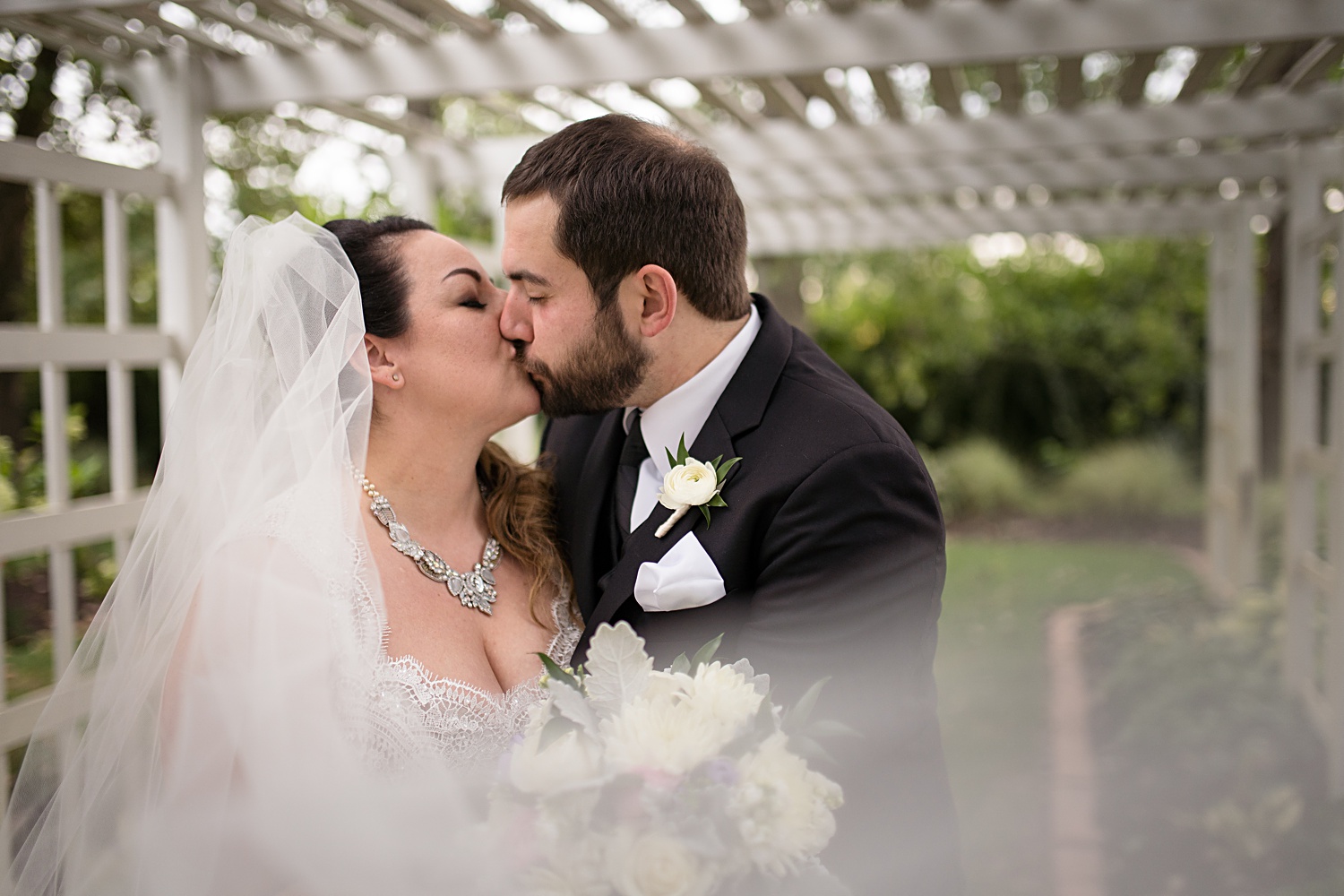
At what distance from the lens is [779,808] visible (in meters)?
1.59

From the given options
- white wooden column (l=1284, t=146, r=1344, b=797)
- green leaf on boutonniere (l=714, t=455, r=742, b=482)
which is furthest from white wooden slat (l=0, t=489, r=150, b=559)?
white wooden column (l=1284, t=146, r=1344, b=797)

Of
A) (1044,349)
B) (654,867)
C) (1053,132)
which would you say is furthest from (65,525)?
(1044,349)

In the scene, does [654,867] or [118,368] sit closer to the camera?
[654,867]

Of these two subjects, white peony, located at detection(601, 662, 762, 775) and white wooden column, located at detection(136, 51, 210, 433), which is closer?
white peony, located at detection(601, 662, 762, 775)

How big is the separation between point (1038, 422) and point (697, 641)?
1233cm

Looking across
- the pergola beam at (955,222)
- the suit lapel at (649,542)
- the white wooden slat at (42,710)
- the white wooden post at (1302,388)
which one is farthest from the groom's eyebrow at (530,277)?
the pergola beam at (955,222)

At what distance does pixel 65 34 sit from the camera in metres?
3.36

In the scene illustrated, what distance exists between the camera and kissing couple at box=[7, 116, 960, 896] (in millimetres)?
1976

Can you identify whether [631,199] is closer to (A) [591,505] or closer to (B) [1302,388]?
(A) [591,505]

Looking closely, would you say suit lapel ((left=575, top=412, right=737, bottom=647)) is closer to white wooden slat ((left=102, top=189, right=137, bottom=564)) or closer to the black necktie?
the black necktie

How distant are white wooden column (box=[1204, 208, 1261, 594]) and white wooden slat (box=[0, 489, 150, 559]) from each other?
7299 millimetres

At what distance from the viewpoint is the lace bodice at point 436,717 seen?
2201 mm

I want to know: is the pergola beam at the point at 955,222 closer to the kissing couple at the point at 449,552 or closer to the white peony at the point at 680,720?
the kissing couple at the point at 449,552

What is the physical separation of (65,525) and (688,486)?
2.06 meters
